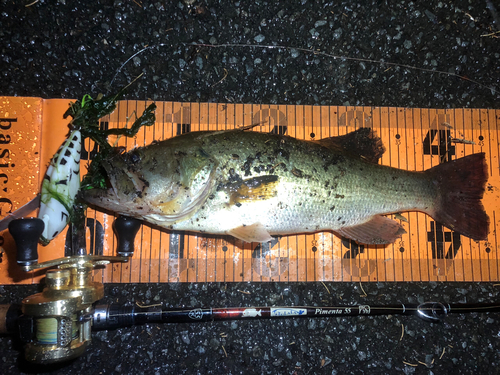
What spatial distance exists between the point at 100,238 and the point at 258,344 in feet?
5.68

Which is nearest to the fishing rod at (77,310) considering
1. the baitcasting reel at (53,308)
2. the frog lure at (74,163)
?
the baitcasting reel at (53,308)

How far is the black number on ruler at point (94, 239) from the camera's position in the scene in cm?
276

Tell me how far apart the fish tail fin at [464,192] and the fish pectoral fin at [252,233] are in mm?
1607

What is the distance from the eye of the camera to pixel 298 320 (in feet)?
9.32

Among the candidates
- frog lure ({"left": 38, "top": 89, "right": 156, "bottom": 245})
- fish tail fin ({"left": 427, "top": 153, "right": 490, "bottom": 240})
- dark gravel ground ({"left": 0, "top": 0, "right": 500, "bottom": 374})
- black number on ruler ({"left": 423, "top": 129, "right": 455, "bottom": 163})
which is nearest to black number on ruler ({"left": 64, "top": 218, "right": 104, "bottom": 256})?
frog lure ({"left": 38, "top": 89, "right": 156, "bottom": 245})

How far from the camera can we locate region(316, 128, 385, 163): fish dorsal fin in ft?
8.94

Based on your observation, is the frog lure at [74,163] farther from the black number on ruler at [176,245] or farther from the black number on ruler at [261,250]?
the black number on ruler at [261,250]

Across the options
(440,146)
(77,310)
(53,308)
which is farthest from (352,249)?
(53,308)

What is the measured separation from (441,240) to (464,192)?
505 mm

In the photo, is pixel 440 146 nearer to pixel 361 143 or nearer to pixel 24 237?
pixel 361 143

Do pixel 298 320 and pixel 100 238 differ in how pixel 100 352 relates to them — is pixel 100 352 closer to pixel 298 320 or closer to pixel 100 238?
pixel 100 238

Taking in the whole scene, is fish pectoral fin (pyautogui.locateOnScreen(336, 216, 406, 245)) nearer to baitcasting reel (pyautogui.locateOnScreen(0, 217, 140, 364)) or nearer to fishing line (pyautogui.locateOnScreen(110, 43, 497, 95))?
fishing line (pyautogui.locateOnScreen(110, 43, 497, 95))

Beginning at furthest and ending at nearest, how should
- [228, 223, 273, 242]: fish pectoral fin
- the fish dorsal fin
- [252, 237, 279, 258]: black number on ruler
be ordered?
1. [252, 237, 279, 258]: black number on ruler
2. the fish dorsal fin
3. [228, 223, 273, 242]: fish pectoral fin

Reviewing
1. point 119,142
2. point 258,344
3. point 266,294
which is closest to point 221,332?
point 258,344
